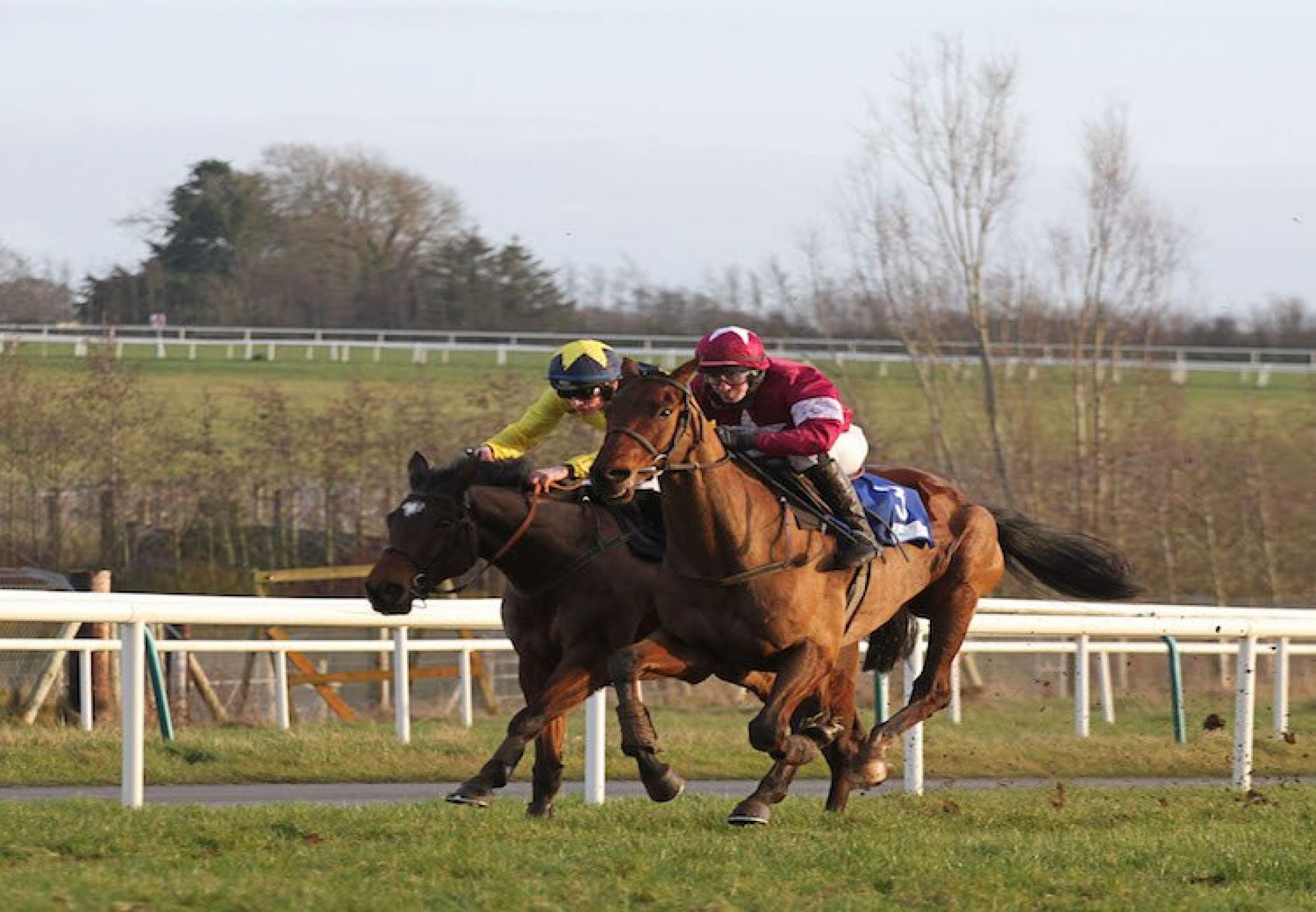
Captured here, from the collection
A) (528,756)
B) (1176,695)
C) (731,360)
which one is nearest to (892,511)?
(731,360)

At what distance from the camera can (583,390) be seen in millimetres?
8344

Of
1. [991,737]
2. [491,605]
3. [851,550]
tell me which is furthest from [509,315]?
[851,550]

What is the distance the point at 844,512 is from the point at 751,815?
1238 millimetres

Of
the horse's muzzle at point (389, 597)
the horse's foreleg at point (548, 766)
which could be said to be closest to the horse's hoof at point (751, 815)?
the horse's foreleg at point (548, 766)

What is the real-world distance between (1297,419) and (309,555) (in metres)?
18.7

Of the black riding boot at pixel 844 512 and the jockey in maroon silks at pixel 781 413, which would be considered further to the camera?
the black riding boot at pixel 844 512

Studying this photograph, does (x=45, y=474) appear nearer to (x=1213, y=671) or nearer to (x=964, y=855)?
(x=1213, y=671)

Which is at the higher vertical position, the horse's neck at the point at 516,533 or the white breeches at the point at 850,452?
the white breeches at the point at 850,452

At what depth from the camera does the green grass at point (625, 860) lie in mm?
5641

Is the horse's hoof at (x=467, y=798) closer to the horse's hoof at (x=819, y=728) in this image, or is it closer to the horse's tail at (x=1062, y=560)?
the horse's hoof at (x=819, y=728)

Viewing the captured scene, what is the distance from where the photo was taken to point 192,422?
2719 cm

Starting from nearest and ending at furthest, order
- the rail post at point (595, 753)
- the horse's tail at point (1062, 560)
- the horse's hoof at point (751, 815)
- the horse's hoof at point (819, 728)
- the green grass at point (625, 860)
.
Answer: the green grass at point (625, 860) → the horse's hoof at point (751, 815) → the horse's hoof at point (819, 728) → the rail post at point (595, 753) → the horse's tail at point (1062, 560)

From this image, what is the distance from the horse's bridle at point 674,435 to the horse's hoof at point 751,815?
1.21 meters

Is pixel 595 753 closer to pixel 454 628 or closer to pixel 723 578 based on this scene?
pixel 723 578
